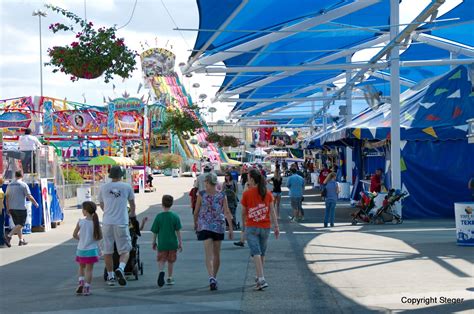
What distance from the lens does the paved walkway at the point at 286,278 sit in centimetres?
888

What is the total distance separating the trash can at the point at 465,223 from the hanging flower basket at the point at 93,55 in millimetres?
6905

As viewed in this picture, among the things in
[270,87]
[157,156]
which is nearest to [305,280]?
[270,87]

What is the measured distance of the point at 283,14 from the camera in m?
17.0

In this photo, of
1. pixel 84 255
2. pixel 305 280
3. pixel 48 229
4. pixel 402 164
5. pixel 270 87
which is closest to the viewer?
pixel 84 255

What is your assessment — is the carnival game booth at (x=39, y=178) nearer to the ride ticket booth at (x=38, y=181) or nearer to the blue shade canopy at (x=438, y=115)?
the ride ticket booth at (x=38, y=181)

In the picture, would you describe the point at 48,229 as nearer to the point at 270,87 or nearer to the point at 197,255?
the point at 197,255

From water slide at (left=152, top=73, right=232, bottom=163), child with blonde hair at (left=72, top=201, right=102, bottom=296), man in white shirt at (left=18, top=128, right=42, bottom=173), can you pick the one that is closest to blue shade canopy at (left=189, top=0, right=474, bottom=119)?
man in white shirt at (left=18, top=128, right=42, bottom=173)

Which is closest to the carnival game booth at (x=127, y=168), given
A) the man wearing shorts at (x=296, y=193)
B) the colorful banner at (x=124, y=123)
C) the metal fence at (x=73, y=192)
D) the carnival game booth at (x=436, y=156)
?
the colorful banner at (x=124, y=123)

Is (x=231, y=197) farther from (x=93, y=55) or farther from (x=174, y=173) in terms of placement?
(x=174, y=173)

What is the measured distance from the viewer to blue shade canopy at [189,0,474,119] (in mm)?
15620

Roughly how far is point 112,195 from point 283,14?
8101 millimetres

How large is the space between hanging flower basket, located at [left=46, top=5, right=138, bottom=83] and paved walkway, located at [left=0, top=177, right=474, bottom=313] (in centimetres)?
290

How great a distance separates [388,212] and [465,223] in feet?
18.4

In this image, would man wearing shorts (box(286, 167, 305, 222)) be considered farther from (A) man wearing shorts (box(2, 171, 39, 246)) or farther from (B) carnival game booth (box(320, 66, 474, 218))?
(A) man wearing shorts (box(2, 171, 39, 246))
